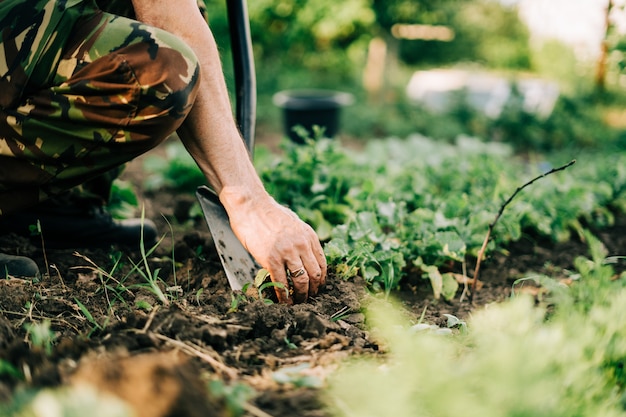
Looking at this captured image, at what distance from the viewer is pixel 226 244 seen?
189 centimetres

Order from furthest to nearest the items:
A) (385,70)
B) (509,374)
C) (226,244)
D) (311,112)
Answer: (385,70) < (311,112) < (226,244) < (509,374)

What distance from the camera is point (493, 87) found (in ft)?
30.3

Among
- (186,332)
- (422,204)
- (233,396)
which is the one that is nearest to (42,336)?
(186,332)

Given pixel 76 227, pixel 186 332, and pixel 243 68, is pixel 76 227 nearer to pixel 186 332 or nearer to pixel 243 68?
pixel 243 68

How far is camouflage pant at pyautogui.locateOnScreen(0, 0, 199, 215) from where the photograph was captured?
162cm

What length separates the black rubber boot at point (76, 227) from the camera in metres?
2.18

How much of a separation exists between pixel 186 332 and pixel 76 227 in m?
1.16

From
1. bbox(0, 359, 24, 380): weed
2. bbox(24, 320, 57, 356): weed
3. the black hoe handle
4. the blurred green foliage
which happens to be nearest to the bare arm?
the black hoe handle

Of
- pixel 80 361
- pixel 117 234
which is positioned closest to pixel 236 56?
pixel 117 234

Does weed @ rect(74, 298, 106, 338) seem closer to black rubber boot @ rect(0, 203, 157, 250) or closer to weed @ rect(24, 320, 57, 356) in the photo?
weed @ rect(24, 320, 57, 356)

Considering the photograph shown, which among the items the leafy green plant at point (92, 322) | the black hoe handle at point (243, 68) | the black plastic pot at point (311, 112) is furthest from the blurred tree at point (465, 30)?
the leafy green plant at point (92, 322)

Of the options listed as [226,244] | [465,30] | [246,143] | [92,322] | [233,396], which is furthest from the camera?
[465,30]

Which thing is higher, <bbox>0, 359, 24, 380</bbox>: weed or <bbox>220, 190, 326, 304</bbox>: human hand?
<bbox>0, 359, 24, 380</bbox>: weed

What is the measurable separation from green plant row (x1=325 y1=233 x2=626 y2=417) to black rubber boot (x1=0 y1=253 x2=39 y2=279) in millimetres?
1156
